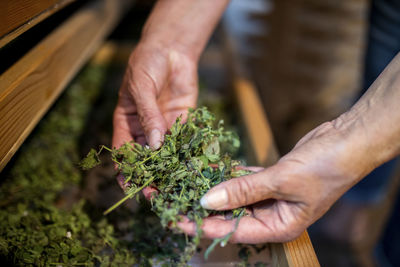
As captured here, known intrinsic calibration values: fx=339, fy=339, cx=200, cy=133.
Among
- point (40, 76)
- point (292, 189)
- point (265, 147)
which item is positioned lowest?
point (265, 147)

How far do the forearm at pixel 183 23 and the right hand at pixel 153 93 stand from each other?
0.05 meters

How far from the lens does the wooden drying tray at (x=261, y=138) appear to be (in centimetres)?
102

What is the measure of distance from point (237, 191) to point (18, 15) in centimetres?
80

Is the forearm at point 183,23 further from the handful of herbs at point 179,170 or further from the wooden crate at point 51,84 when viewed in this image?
the handful of herbs at point 179,170

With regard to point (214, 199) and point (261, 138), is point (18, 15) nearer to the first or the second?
point (214, 199)

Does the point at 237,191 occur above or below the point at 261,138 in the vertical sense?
above

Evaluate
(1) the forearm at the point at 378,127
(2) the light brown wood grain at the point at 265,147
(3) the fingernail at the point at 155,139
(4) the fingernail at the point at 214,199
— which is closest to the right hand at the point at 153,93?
(3) the fingernail at the point at 155,139

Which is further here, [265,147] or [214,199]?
[265,147]

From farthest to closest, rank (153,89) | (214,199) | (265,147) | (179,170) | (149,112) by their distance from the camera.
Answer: (265,147) → (153,89) → (149,112) → (179,170) → (214,199)

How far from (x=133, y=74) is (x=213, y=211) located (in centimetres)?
64

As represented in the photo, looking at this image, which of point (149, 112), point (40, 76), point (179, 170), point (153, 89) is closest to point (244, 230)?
point (179, 170)

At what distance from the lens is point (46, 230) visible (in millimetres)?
1144

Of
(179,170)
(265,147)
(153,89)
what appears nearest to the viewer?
(179,170)

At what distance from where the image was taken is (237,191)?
93cm
